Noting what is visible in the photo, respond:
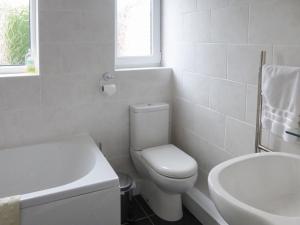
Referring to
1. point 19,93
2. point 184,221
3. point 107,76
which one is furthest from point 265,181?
point 19,93

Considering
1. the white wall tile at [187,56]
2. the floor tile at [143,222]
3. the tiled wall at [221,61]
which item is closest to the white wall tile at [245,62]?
the tiled wall at [221,61]

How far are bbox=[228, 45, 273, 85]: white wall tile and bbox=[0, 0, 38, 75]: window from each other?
4.98 ft

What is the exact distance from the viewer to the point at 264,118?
174cm

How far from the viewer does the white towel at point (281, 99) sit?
1.53m

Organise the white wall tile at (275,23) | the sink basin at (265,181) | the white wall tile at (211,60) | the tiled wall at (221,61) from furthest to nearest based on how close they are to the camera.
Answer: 1. the white wall tile at (211,60)
2. the tiled wall at (221,61)
3. the white wall tile at (275,23)
4. the sink basin at (265,181)

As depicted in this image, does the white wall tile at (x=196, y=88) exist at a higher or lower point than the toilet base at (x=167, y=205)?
higher

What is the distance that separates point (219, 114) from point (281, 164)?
0.82 m

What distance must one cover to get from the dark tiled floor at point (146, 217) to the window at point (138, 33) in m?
1.28

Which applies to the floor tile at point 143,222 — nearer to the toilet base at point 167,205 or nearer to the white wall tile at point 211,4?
the toilet base at point 167,205

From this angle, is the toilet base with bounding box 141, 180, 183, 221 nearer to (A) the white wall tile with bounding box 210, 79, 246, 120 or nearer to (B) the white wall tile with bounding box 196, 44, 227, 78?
(A) the white wall tile with bounding box 210, 79, 246, 120

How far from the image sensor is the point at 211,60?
232 cm

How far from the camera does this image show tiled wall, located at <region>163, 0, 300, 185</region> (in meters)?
1.77

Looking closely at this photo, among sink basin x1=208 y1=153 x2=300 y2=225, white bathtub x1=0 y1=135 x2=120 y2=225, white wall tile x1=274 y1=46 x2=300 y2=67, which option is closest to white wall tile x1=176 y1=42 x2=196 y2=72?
white wall tile x1=274 y1=46 x2=300 y2=67

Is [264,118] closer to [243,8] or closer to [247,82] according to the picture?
[247,82]
